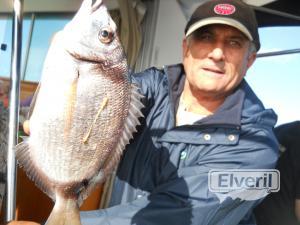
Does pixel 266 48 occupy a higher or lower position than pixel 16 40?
higher

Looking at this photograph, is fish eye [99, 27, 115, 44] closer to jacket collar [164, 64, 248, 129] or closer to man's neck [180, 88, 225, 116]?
jacket collar [164, 64, 248, 129]

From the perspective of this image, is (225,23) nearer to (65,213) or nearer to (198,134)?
(198,134)

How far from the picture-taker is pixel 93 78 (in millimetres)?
1614

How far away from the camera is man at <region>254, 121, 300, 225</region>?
9.45 feet

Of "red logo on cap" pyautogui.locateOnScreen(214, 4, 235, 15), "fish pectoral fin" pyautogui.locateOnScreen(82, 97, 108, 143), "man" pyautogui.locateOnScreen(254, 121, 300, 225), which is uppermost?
"red logo on cap" pyautogui.locateOnScreen(214, 4, 235, 15)

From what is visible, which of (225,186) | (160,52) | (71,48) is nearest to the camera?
(71,48)

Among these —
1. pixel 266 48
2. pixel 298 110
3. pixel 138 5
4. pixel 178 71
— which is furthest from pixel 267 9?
pixel 178 71

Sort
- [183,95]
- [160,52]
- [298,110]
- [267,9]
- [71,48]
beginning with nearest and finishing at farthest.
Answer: [71,48], [183,95], [298,110], [267,9], [160,52]

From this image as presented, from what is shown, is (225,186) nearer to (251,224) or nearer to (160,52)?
(251,224)

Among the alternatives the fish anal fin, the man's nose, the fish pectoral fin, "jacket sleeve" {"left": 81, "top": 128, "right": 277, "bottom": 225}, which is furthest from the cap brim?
the fish anal fin

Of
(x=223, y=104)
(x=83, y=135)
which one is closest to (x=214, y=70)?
(x=223, y=104)

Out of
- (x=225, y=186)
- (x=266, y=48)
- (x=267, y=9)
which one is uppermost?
(x=267, y=9)

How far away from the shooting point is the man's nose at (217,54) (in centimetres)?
229

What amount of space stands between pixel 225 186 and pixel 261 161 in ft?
0.70
